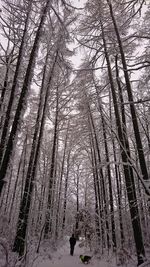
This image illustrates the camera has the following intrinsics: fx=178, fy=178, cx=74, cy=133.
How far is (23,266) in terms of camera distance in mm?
4238

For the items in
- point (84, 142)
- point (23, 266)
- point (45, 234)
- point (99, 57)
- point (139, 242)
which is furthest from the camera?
point (84, 142)

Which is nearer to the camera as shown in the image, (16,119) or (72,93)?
(16,119)

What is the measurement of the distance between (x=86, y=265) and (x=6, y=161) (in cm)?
626

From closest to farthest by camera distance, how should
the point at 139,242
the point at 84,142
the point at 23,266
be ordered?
the point at 23,266, the point at 139,242, the point at 84,142

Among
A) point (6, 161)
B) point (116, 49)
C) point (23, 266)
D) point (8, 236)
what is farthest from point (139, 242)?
point (116, 49)

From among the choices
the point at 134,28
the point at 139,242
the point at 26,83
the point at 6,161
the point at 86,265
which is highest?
the point at 134,28

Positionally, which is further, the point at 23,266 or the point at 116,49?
the point at 116,49

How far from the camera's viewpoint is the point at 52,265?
21.9 feet

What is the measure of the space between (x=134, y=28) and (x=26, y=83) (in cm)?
532

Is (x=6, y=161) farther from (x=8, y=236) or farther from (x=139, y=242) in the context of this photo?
(x=8, y=236)

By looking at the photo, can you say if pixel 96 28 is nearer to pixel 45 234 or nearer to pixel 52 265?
pixel 52 265

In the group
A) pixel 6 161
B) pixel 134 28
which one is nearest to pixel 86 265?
pixel 6 161

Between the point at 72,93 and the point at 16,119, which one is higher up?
the point at 72,93

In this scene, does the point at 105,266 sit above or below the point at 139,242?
below
